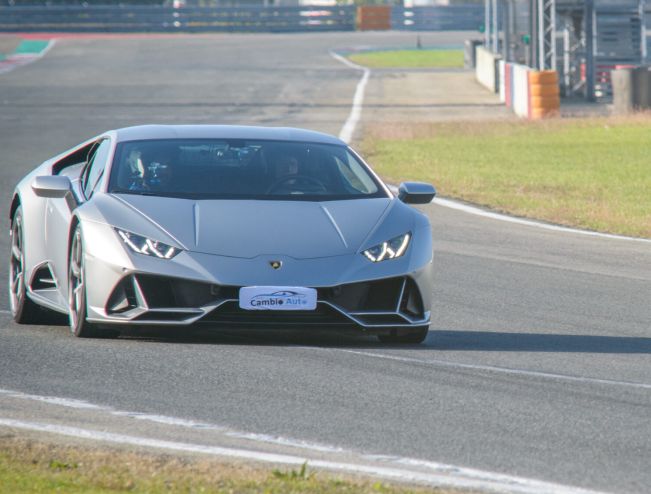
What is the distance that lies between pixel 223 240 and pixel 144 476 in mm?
2946

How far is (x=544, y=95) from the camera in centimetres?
3391

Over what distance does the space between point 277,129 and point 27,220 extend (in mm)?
1723

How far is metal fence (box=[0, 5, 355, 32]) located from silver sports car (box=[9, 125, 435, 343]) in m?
70.1

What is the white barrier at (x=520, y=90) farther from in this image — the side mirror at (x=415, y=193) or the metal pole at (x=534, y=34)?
the side mirror at (x=415, y=193)

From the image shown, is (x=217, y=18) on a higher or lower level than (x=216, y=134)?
lower

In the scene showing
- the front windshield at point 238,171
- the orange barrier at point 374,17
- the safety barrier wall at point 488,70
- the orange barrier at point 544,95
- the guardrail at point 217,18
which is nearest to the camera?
the front windshield at point 238,171

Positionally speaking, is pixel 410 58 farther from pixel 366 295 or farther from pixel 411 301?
pixel 366 295

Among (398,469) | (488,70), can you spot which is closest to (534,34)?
(488,70)

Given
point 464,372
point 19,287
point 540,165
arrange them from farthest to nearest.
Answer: point 540,165
point 19,287
point 464,372

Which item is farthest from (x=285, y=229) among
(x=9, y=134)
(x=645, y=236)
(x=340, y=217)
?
(x=9, y=134)

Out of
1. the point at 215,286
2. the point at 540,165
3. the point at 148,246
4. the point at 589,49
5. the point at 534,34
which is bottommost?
the point at 540,165

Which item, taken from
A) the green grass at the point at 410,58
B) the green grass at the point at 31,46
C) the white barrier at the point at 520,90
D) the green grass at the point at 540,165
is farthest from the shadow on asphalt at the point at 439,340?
the green grass at the point at 31,46

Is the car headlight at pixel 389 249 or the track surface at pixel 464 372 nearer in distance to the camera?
the track surface at pixel 464 372

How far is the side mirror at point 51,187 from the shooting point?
8.61m
